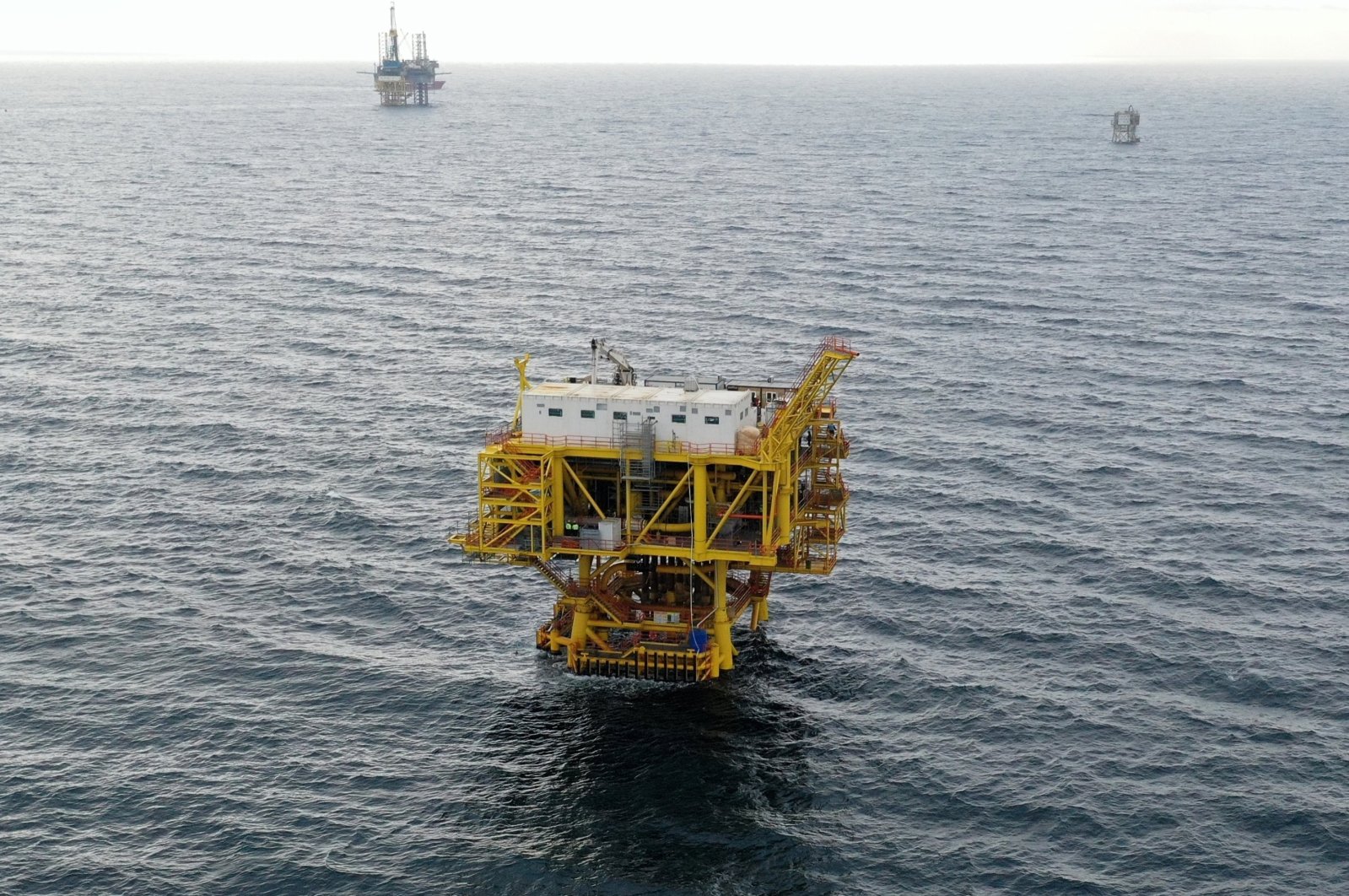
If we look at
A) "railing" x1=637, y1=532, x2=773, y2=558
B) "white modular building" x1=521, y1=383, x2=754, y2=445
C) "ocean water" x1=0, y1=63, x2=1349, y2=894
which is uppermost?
"white modular building" x1=521, y1=383, x2=754, y2=445

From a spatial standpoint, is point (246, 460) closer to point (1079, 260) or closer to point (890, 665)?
point (890, 665)

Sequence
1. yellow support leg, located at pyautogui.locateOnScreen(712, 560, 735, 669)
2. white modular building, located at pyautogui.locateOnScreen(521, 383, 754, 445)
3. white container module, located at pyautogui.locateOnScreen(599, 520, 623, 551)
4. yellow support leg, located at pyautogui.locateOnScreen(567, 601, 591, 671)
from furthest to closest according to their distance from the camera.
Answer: yellow support leg, located at pyautogui.locateOnScreen(567, 601, 591, 671), yellow support leg, located at pyautogui.locateOnScreen(712, 560, 735, 669), white container module, located at pyautogui.locateOnScreen(599, 520, 623, 551), white modular building, located at pyautogui.locateOnScreen(521, 383, 754, 445)

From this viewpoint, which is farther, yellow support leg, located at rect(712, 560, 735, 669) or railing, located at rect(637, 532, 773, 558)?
yellow support leg, located at rect(712, 560, 735, 669)

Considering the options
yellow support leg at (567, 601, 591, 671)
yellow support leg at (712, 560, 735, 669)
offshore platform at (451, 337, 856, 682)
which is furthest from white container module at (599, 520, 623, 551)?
yellow support leg at (712, 560, 735, 669)

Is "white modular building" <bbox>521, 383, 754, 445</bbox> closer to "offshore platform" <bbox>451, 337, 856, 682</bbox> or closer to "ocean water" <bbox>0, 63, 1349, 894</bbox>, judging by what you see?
"offshore platform" <bbox>451, 337, 856, 682</bbox>

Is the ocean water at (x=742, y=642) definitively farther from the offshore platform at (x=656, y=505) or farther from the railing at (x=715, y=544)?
the railing at (x=715, y=544)

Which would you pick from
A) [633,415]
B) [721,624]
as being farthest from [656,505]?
[721,624]

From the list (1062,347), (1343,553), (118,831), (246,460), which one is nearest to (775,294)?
(1062,347)
